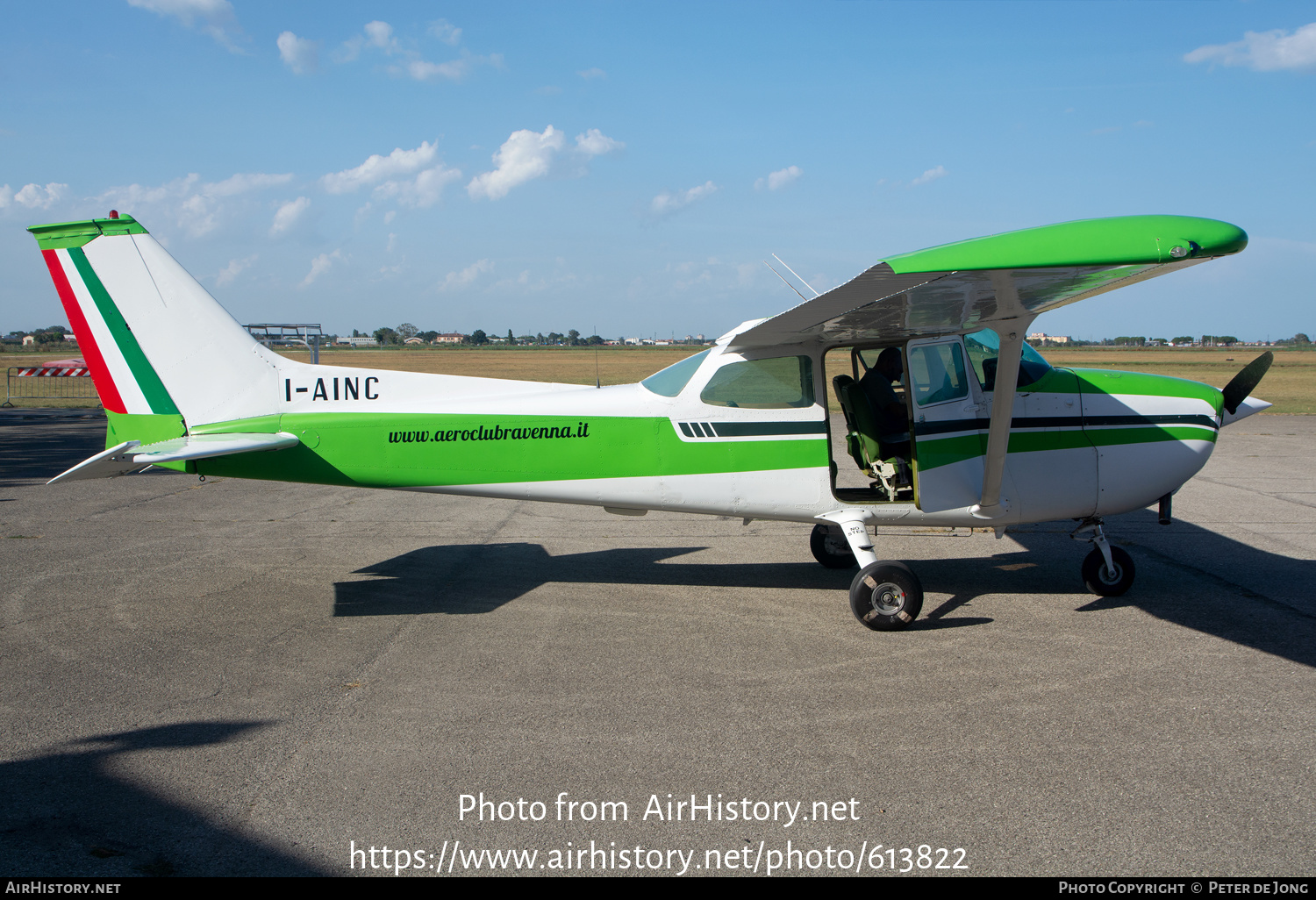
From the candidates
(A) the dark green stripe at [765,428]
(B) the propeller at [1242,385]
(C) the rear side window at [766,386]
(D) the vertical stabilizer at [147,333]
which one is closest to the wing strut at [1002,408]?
(A) the dark green stripe at [765,428]

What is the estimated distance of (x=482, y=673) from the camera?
15.9ft

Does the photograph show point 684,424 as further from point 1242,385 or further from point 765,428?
point 1242,385

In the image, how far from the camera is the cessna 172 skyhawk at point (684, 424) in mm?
6145

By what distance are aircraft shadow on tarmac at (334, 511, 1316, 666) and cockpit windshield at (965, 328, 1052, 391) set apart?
1727mm

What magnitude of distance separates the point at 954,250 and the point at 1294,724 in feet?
9.66

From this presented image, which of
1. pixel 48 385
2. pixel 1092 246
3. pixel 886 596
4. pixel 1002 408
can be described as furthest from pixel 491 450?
pixel 48 385

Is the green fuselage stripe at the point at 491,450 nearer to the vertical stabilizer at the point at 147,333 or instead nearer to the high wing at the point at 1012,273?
the vertical stabilizer at the point at 147,333

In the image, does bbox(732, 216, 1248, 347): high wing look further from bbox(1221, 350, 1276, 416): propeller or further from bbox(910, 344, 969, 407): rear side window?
bbox(1221, 350, 1276, 416): propeller

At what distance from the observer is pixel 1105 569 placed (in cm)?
641

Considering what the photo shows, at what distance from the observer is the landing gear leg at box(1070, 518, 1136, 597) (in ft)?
20.9

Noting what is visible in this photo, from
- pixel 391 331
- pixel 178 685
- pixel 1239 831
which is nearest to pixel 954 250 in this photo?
pixel 1239 831

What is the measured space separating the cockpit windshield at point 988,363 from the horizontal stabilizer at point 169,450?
5.23 metres

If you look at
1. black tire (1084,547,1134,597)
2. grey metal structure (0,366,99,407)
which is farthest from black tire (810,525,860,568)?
grey metal structure (0,366,99,407)
